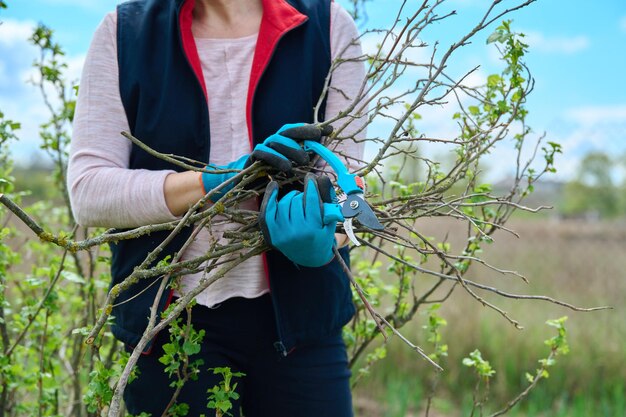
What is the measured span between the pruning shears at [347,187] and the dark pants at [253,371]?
1.26ft

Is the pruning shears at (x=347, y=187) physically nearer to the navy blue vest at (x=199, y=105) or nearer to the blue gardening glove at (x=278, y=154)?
the blue gardening glove at (x=278, y=154)

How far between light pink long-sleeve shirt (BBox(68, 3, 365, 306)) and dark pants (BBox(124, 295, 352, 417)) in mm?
58

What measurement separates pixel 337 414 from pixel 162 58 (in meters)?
0.99

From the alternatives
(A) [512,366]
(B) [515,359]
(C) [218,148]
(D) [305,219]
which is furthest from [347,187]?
(B) [515,359]

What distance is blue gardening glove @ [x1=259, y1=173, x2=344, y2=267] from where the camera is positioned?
1.30 metres

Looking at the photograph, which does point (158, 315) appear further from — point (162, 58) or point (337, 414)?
point (162, 58)

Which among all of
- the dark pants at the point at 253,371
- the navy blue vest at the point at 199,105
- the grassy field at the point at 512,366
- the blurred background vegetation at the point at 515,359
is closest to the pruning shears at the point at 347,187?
the navy blue vest at the point at 199,105

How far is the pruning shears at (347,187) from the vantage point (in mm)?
1296

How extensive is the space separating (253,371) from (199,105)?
659 mm

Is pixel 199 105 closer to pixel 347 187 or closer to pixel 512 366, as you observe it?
pixel 347 187

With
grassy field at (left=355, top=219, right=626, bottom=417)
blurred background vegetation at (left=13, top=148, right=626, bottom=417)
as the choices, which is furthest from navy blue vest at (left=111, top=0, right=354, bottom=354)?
grassy field at (left=355, top=219, right=626, bottom=417)

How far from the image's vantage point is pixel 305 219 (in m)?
1.31

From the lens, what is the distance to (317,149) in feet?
4.55

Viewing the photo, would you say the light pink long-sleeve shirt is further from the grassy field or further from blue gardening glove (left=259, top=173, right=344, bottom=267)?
the grassy field
